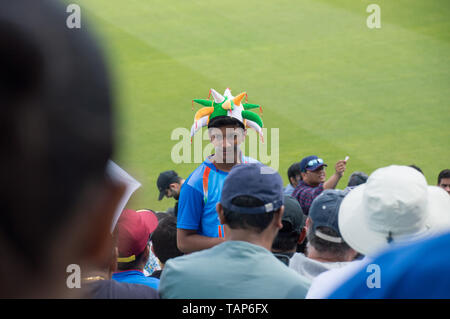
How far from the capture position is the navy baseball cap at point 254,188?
2.56 m

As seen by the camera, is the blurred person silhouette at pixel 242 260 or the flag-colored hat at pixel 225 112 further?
the flag-colored hat at pixel 225 112

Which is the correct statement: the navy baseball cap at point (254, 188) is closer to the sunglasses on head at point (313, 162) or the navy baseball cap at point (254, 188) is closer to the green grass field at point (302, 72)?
the sunglasses on head at point (313, 162)

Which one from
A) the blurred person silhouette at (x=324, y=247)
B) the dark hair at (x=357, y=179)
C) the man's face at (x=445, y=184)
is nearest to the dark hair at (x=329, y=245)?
the blurred person silhouette at (x=324, y=247)

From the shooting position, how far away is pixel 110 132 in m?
0.61

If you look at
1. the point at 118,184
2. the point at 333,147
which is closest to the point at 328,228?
the point at 118,184

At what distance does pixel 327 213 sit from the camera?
2943 millimetres

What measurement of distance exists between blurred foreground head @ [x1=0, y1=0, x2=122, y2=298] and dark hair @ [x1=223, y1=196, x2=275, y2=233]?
1.91 meters

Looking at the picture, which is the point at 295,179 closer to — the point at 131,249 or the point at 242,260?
the point at 131,249

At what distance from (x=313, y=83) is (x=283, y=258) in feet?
34.2

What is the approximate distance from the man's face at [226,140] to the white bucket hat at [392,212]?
A: 54.1 inches

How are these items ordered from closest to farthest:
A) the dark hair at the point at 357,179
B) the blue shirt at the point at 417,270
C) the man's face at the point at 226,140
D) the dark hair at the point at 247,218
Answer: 1. the blue shirt at the point at 417,270
2. the dark hair at the point at 247,218
3. the man's face at the point at 226,140
4. the dark hair at the point at 357,179

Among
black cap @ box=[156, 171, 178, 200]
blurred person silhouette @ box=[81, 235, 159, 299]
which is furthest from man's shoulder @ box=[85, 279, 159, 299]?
black cap @ box=[156, 171, 178, 200]

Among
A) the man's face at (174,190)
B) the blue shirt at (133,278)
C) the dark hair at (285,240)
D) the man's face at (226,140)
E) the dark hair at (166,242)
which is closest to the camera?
the blue shirt at (133,278)
